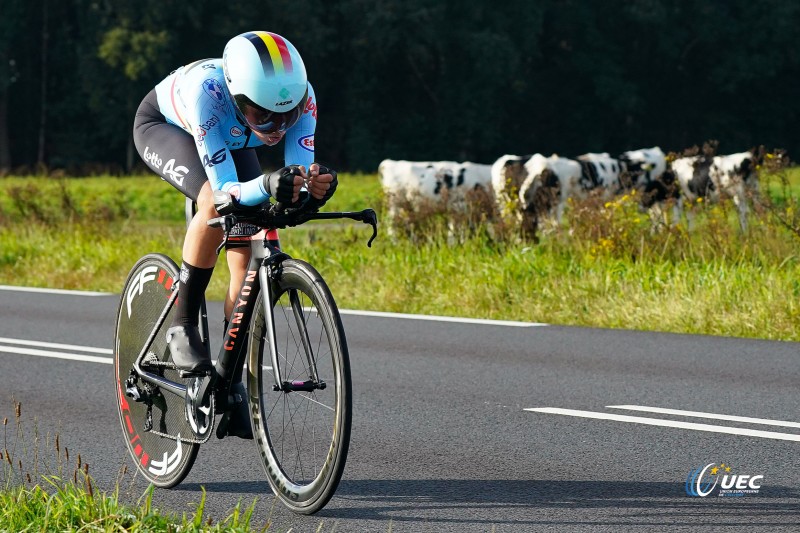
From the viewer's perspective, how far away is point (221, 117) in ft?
17.2

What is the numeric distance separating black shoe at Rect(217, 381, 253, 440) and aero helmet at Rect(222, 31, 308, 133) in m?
1.10

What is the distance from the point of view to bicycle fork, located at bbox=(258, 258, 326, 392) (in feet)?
16.3

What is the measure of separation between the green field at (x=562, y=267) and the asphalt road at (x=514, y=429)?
789mm

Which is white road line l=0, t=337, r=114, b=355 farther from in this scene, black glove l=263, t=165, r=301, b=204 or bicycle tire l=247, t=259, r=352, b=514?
black glove l=263, t=165, r=301, b=204

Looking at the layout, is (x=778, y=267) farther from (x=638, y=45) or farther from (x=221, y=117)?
(x=638, y=45)

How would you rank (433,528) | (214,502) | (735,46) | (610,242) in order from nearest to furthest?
(433,528)
(214,502)
(610,242)
(735,46)

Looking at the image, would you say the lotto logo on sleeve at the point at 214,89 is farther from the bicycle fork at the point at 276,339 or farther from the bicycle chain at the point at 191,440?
the bicycle chain at the point at 191,440

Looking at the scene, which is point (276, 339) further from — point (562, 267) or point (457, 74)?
point (457, 74)

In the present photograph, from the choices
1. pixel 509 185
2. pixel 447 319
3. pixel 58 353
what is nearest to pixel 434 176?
pixel 509 185

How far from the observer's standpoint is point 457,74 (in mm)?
63250

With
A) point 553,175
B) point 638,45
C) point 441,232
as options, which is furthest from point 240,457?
point 638,45

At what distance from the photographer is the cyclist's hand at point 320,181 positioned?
4750 mm

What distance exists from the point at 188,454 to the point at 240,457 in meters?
0.77

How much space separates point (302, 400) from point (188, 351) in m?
0.54
